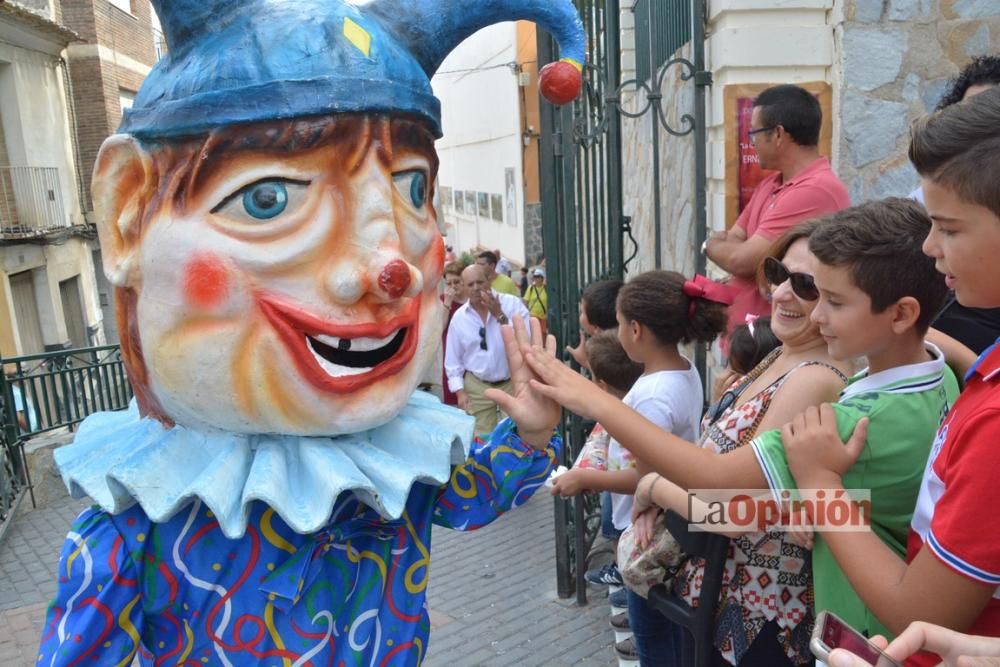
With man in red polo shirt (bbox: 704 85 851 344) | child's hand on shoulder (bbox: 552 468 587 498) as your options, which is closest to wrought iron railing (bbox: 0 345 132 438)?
child's hand on shoulder (bbox: 552 468 587 498)

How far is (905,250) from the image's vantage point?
1664mm

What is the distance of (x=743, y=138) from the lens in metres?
3.83

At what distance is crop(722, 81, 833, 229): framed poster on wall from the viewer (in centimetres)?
376

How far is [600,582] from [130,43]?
16.2 m

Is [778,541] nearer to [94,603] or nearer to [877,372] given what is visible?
[877,372]

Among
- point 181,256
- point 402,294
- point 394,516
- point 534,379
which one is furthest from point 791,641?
point 181,256

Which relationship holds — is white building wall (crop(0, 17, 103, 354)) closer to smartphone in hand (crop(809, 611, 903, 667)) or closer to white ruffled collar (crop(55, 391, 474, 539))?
white ruffled collar (crop(55, 391, 474, 539))

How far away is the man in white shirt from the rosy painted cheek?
12.1ft

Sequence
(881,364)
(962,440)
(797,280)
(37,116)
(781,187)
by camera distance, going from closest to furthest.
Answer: (962,440) < (881,364) < (797,280) < (781,187) < (37,116)

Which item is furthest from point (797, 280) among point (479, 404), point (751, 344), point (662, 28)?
point (479, 404)

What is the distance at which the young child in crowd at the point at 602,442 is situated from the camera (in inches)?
99.6

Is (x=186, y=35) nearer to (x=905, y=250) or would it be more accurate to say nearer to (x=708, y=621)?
(x=905, y=250)

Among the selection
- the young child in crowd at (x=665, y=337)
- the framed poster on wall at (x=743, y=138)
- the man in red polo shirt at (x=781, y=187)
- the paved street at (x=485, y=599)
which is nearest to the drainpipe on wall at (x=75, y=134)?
the paved street at (x=485, y=599)

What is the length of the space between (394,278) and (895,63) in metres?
2.99
